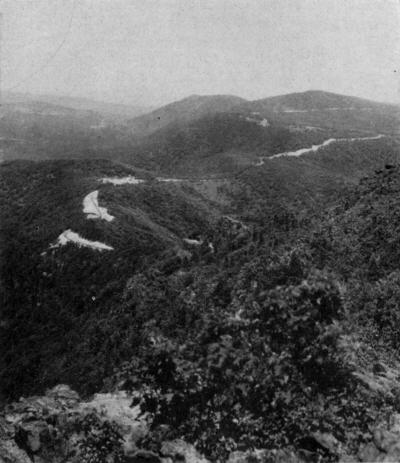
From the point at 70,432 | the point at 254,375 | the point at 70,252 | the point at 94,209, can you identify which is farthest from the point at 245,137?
the point at 70,432

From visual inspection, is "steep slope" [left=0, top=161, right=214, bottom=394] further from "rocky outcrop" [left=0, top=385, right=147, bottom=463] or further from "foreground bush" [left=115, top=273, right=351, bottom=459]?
"foreground bush" [left=115, top=273, right=351, bottom=459]

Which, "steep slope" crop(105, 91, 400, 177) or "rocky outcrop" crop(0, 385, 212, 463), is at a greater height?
"steep slope" crop(105, 91, 400, 177)

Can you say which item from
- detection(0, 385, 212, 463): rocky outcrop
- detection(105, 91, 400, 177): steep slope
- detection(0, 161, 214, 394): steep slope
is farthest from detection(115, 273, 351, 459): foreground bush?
detection(105, 91, 400, 177): steep slope

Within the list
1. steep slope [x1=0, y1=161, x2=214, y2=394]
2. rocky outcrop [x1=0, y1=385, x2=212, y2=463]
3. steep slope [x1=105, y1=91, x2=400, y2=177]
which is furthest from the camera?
steep slope [x1=105, y1=91, x2=400, y2=177]

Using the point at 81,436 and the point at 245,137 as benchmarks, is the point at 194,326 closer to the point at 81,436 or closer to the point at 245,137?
the point at 81,436

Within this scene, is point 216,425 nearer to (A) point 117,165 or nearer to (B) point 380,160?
(A) point 117,165

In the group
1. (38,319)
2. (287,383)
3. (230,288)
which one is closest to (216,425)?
(287,383)

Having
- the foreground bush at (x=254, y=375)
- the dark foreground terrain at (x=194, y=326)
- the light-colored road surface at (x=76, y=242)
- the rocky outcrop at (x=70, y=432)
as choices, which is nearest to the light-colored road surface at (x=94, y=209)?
the dark foreground terrain at (x=194, y=326)

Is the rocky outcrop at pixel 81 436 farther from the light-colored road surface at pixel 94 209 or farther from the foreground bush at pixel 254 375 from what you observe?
the light-colored road surface at pixel 94 209
